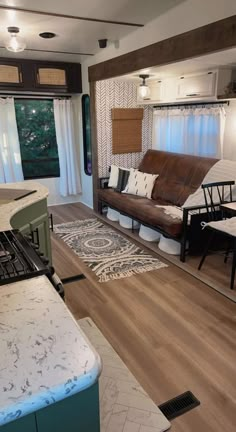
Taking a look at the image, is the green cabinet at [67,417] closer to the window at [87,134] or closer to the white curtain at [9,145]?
the window at [87,134]

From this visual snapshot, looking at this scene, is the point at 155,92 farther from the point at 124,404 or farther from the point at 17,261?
the point at 124,404

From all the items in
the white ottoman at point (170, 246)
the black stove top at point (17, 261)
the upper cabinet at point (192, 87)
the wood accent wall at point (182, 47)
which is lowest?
the white ottoman at point (170, 246)

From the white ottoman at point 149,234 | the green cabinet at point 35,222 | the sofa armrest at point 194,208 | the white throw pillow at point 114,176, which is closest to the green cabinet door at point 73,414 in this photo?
the green cabinet at point 35,222

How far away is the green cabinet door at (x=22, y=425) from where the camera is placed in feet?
2.32

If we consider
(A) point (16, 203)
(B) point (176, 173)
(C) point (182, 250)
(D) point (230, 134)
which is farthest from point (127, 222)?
(A) point (16, 203)

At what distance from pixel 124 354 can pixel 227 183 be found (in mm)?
2084

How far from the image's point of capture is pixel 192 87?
3986 mm

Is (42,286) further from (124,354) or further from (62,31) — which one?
(62,31)

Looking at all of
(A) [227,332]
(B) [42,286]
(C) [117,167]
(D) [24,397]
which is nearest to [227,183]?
(A) [227,332]

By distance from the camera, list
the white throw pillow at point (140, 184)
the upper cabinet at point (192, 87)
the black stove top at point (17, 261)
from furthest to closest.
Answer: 1. the white throw pillow at point (140, 184)
2. the upper cabinet at point (192, 87)
3. the black stove top at point (17, 261)

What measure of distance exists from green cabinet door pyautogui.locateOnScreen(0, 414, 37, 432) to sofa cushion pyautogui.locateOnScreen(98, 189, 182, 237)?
2722 millimetres

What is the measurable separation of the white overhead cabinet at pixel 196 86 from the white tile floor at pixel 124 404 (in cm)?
323

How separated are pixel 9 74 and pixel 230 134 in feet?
10.7

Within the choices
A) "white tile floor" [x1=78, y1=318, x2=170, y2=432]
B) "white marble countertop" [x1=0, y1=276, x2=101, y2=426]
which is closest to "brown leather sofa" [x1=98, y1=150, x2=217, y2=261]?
"white tile floor" [x1=78, y1=318, x2=170, y2=432]
